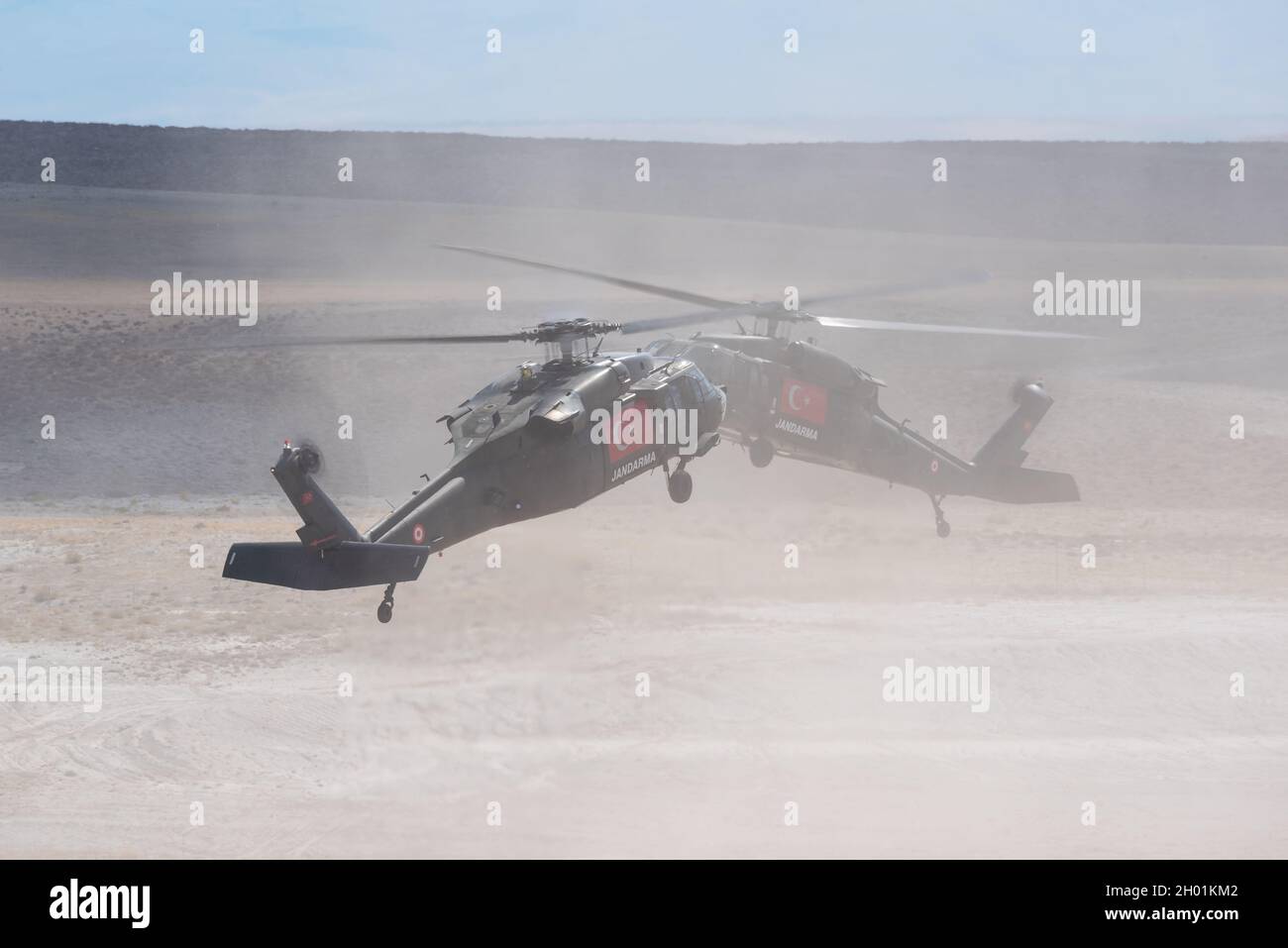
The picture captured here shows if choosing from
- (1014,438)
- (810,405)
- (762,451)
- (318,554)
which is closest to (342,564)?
(318,554)

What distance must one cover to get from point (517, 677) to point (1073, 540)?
69.9ft

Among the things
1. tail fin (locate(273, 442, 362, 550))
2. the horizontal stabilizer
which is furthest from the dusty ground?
tail fin (locate(273, 442, 362, 550))

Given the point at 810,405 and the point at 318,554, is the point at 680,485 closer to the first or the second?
the point at 810,405

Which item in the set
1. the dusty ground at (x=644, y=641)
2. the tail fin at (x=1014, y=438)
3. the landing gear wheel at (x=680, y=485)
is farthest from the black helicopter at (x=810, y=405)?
the dusty ground at (x=644, y=641)

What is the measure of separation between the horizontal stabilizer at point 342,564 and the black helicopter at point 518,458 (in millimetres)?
16

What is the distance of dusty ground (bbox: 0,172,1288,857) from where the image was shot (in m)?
32.7

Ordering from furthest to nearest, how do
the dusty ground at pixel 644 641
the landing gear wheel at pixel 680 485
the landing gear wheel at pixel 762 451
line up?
1. the landing gear wheel at pixel 762 451
2. the dusty ground at pixel 644 641
3. the landing gear wheel at pixel 680 485

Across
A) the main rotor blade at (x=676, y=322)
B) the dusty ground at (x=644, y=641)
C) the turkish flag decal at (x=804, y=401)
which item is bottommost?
the dusty ground at (x=644, y=641)

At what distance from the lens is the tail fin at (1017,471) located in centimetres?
3738

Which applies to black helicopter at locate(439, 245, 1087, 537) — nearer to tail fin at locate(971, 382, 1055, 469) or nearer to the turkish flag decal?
the turkish flag decal

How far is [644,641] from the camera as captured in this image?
38469 millimetres

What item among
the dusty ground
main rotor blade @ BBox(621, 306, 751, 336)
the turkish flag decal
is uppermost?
main rotor blade @ BBox(621, 306, 751, 336)

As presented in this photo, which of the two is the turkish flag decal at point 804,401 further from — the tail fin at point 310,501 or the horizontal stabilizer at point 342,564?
the tail fin at point 310,501

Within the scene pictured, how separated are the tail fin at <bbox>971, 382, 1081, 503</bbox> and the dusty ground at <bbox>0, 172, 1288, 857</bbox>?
419 centimetres
